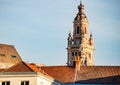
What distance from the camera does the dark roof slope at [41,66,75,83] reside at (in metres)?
75.4

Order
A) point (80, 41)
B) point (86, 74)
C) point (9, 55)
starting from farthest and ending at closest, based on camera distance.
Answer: point (80, 41) < point (9, 55) < point (86, 74)

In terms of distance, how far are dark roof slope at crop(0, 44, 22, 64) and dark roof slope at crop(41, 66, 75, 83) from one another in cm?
1540

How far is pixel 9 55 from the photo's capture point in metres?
94.8

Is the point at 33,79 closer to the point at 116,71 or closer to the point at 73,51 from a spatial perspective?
the point at 116,71

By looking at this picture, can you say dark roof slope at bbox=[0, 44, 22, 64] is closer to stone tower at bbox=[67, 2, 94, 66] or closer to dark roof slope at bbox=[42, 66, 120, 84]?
dark roof slope at bbox=[42, 66, 120, 84]

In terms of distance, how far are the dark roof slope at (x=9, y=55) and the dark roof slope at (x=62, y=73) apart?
50.5 feet

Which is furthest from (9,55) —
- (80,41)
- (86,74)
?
(80,41)

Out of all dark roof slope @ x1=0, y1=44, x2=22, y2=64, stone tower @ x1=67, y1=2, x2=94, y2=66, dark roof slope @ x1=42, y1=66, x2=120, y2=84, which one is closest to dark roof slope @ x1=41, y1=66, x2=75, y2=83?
dark roof slope @ x1=42, y1=66, x2=120, y2=84

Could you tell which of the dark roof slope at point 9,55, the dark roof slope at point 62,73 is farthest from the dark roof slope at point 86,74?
the dark roof slope at point 9,55

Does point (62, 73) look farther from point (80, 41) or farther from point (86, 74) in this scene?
point (80, 41)

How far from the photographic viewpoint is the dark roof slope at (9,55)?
306ft

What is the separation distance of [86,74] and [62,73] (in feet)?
12.8

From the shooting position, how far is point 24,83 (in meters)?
61.6

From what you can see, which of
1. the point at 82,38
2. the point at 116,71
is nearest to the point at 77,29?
the point at 82,38
